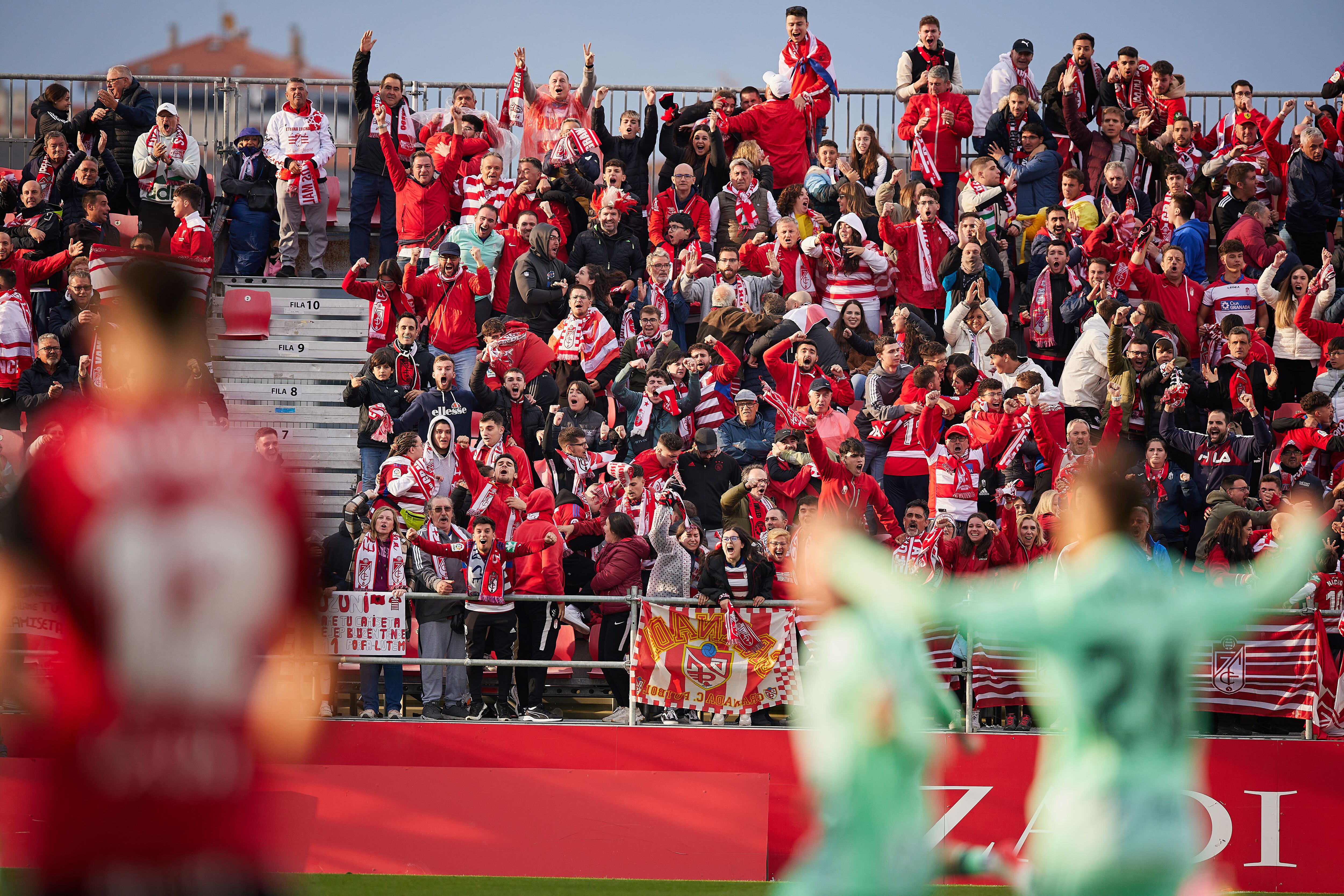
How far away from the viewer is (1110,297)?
14.6 meters

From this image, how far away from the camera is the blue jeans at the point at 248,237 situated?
54.8ft

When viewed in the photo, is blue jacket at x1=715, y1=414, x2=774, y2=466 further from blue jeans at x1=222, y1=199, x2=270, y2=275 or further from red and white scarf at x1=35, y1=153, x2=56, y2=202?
red and white scarf at x1=35, y1=153, x2=56, y2=202

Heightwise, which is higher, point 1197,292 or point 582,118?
point 582,118

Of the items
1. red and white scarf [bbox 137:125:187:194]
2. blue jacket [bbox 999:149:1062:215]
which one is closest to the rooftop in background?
red and white scarf [bbox 137:125:187:194]

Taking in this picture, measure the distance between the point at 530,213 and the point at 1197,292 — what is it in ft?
23.5

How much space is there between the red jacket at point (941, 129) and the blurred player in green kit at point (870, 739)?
12729 mm

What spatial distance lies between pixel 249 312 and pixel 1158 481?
1021cm

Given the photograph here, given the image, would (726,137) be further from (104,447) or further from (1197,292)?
(104,447)

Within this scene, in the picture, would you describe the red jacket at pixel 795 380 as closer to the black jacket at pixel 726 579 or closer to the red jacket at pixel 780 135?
the black jacket at pixel 726 579

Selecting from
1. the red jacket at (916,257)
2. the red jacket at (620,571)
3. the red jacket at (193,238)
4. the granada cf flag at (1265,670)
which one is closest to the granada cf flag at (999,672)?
the granada cf flag at (1265,670)

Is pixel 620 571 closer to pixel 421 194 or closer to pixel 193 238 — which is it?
pixel 421 194

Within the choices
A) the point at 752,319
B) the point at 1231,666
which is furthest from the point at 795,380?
the point at 1231,666

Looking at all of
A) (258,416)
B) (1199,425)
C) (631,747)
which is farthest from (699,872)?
(258,416)

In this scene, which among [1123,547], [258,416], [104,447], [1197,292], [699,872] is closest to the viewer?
[104,447]
